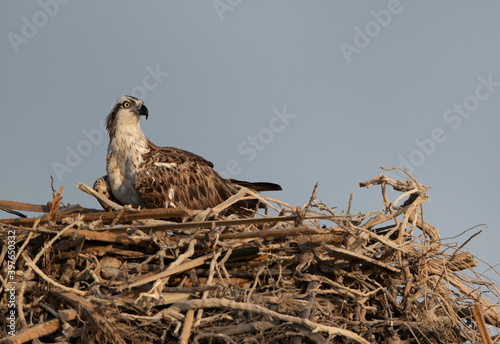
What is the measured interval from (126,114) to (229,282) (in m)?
4.24

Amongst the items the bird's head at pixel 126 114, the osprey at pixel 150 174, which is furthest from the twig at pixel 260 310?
the bird's head at pixel 126 114

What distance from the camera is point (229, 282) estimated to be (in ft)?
17.0

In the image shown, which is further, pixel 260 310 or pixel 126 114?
pixel 126 114

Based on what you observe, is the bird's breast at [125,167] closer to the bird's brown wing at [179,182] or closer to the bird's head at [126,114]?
the bird's brown wing at [179,182]

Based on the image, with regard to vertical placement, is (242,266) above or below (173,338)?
above

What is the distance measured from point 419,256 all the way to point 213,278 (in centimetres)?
193

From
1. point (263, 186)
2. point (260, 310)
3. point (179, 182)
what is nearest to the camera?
point (260, 310)

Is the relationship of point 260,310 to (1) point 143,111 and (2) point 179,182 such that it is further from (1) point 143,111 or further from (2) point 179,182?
(1) point 143,111

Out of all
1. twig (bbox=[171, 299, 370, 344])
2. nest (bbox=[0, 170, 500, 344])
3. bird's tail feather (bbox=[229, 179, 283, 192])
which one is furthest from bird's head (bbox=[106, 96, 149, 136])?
twig (bbox=[171, 299, 370, 344])

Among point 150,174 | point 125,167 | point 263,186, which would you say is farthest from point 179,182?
point 263,186

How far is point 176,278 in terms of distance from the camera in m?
5.54

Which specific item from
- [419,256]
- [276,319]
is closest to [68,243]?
[276,319]

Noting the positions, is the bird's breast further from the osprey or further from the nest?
the nest

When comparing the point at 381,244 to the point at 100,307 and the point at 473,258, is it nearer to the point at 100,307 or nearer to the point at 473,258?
the point at 473,258
